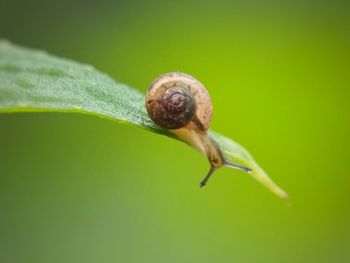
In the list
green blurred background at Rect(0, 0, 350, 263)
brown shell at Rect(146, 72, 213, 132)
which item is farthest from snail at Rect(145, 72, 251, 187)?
green blurred background at Rect(0, 0, 350, 263)

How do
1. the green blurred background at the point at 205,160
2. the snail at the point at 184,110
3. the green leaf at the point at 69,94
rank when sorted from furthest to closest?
the green blurred background at the point at 205,160
the snail at the point at 184,110
the green leaf at the point at 69,94

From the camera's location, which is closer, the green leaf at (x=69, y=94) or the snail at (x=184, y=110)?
the green leaf at (x=69, y=94)

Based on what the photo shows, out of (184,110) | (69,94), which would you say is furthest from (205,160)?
(69,94)

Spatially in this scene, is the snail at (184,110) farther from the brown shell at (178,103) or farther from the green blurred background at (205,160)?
the green blurred background at (205,160)

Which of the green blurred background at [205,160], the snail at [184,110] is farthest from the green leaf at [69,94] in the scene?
the green blurred background at [205,160]

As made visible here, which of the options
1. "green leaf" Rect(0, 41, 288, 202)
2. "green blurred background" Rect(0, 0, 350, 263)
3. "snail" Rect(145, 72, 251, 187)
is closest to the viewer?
"green leaf" Rect(0, 41, 288, 202)

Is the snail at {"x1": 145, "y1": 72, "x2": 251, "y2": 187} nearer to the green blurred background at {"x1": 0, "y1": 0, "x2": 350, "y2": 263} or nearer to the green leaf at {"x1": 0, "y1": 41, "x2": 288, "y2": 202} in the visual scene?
the green leaf at {"x1": 0, "y1": 41, "x2": 288, "y2": 202}

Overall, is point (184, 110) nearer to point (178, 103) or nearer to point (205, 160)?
point (178, 103)

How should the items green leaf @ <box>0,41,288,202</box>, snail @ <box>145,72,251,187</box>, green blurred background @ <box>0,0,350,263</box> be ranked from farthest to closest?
1. green blurred background @ <box>0,0,350,263</box>
2. snail @ <box>145,72,251,187</box>
3. green leaf @ <box>0,41,288,202</box>

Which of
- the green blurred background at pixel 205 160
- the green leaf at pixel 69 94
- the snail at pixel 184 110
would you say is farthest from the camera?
the green blurred background at pixel 205 160
